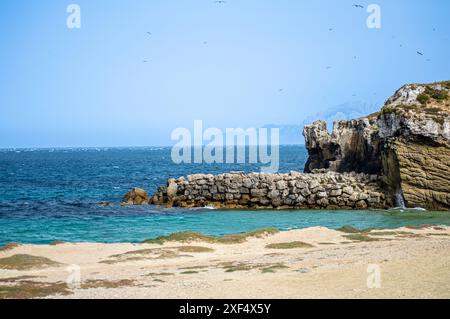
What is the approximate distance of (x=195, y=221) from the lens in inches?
1559

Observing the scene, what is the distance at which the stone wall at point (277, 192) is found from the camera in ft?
152

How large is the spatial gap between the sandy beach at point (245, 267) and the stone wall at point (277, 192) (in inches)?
616

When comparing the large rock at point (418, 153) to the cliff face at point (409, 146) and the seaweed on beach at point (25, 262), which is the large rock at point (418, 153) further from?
the seaweed on beach at point (25, 262)

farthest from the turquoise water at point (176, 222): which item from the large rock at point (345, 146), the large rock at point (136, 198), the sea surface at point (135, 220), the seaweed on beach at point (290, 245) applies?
the large rock at point (345, 146)

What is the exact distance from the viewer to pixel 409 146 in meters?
44.1

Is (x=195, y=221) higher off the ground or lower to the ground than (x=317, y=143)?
lower

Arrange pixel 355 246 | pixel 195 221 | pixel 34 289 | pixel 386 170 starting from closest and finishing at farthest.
Answer: pixel 34 289
pixel 355 246
pixel 195 221
pixel 386 170

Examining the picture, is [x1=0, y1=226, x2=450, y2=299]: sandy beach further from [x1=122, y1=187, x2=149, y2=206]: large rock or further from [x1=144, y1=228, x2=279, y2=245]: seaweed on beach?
[x1=122, y1=187, x2=149, y2=206]: large rock

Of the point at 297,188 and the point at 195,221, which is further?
the point at 297,188

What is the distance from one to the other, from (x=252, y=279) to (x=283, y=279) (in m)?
1.05

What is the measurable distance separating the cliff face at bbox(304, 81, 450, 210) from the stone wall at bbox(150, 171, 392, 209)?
6.71ft

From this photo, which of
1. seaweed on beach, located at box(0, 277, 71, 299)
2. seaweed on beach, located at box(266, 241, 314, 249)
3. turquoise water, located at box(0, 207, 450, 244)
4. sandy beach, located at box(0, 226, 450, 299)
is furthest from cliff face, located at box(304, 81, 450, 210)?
seaweed on beach, located at box(0, 277, 71, 299)
